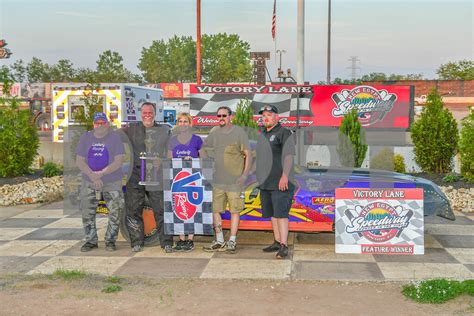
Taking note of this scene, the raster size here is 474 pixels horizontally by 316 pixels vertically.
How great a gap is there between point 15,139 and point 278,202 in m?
8.38

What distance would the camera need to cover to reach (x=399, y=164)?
14180mm

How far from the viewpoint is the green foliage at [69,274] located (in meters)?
6.45

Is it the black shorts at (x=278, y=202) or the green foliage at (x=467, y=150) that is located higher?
the green foliage at (x=467, y=150)

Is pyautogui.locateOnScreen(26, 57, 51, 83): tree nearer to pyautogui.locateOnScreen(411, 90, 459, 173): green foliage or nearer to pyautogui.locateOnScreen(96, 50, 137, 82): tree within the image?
pyautogui.locateOnScreen(96, 50, 137, 82): tree

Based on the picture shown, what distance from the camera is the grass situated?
18.4 ft

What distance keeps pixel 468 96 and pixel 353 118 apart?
43662mm

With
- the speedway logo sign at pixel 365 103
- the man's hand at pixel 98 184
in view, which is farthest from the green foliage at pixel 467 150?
the man's hand at pixel 98 184

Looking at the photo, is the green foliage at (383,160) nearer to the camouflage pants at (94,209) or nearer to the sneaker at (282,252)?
the sneaker at (282,252)

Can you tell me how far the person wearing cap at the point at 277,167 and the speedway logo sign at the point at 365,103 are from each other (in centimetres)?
714

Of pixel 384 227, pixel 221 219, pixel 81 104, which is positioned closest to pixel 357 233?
pixel 384 227

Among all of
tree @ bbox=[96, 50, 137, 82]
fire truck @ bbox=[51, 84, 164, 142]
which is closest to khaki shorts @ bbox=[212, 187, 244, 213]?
fire truck @ bbox=[51, 84, 164, 142]

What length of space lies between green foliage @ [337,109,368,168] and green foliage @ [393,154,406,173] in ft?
5.59

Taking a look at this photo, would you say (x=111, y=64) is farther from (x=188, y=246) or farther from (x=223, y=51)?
(x=188, y=246)

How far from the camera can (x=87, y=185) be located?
303 inches
